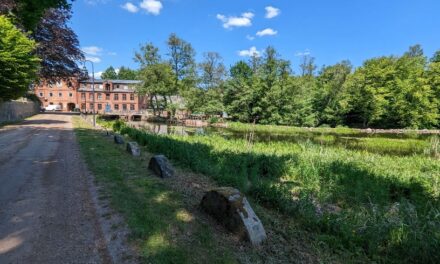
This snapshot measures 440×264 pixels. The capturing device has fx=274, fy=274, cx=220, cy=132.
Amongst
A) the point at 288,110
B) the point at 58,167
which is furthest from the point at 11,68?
the point at 288,110

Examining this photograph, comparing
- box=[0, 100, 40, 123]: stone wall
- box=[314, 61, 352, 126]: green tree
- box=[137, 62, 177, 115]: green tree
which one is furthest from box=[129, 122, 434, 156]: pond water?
box=[137, 62, 177, 115]: green tree

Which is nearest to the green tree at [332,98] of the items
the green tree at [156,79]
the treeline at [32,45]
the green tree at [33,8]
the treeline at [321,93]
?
the treeline at [321,93]

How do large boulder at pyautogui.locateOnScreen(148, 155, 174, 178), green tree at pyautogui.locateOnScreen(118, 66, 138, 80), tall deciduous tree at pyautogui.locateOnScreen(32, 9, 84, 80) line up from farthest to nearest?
1. green tree at pyautogui.locateOnScreen(118, 66, 138, 80)
2. tall deciduous tree at pyautogui.locateOnScreen(32, 9, 84, 80)
3. large boulder at pyautogui.locateOnScreen(148, 155, 174, 178)

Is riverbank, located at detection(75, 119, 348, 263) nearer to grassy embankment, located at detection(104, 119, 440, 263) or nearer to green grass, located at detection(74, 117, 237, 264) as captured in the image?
green grass, located at detection(74, 117, 237, 264)

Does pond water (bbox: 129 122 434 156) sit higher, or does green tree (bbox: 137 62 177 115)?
green tree (bbox: 137 62 177 115)

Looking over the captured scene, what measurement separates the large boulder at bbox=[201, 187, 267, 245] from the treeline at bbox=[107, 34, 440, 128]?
117 feet

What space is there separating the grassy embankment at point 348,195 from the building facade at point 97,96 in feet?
184

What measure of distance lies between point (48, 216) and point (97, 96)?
6453 cm

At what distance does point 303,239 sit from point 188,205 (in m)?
1.95

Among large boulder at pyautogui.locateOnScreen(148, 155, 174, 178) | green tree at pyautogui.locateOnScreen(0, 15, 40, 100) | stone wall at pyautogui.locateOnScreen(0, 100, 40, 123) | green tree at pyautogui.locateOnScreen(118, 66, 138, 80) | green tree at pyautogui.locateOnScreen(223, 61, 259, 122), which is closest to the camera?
large boulder at pyautogui.locateOnScreen(148, 155, 174, 178)

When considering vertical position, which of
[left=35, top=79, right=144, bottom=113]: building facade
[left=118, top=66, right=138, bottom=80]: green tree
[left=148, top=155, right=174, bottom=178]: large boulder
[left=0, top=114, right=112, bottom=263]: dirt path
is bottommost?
[left=0, top=114, right=112, bottom=263]: dirt path

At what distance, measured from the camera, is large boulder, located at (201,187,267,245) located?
11.8 ft

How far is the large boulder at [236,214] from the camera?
358 centimetres

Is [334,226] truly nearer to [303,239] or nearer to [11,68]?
[303,239]
